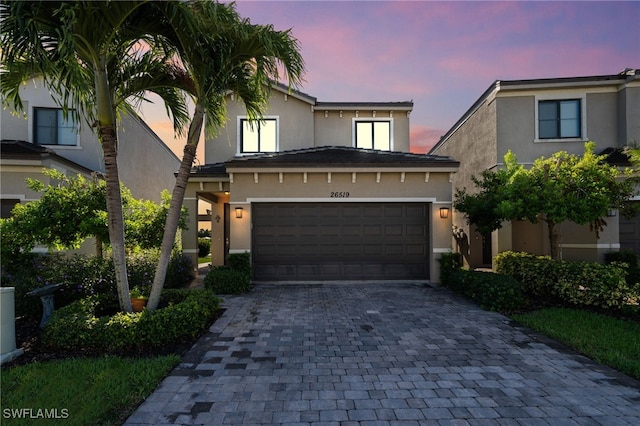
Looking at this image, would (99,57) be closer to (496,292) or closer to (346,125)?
(496,292)

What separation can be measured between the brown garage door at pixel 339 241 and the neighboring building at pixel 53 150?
5.08 m

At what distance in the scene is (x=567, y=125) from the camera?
11.9 metres

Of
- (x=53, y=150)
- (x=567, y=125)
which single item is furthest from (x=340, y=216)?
(x=53, y=150)

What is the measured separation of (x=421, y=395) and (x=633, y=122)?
14.4 m

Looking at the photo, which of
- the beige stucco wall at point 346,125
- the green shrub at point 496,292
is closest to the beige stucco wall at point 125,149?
the beige stucco wall at point 346,125

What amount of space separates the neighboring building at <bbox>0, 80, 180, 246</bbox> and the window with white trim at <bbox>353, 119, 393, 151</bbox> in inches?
349

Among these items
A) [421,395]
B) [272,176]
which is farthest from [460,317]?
[272,176]

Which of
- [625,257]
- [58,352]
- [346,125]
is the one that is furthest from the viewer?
[346,125]

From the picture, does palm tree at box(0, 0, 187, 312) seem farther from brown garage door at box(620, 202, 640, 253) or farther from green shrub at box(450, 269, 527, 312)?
brown garage door at box(620, 202, 640, 253)

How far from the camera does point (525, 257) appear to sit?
887cm

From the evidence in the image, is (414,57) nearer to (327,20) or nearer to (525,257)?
(327,20)

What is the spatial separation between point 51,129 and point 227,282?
32.1 ft

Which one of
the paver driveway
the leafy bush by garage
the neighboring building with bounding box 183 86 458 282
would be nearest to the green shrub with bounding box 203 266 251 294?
the neighboring building with bounding box 183 86 458 282

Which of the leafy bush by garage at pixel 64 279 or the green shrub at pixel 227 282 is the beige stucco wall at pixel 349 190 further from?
the leafy bush by garage at pixel 64 279
